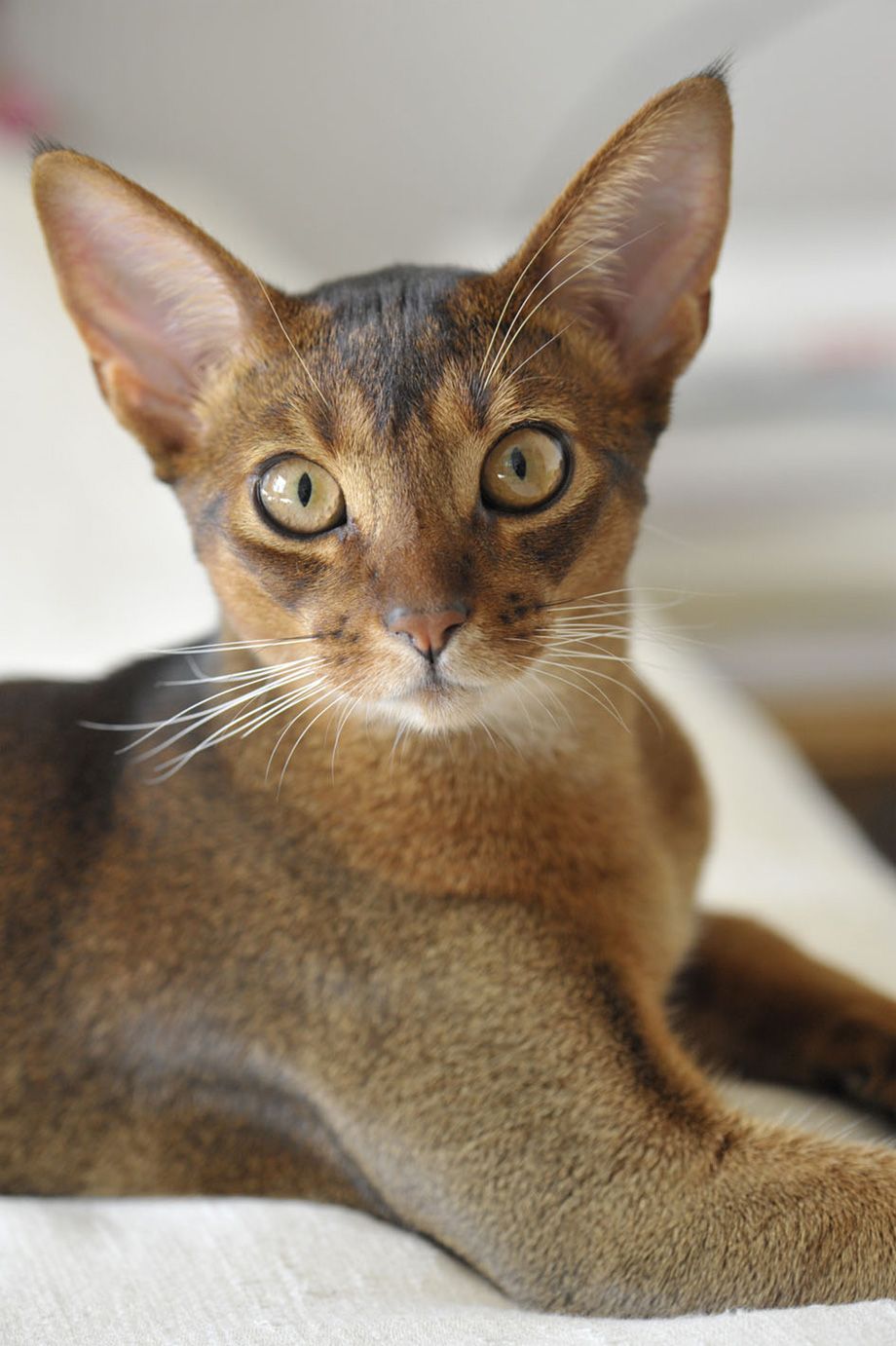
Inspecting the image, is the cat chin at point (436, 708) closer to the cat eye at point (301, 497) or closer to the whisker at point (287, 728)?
the whisker at point (287, 728)

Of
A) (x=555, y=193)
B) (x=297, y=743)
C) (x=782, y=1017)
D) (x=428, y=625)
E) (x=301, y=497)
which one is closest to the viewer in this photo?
(x=428, y=625)

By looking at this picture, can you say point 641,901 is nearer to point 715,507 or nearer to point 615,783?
point 615,783

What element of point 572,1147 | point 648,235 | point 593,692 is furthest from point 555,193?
point 572,1147

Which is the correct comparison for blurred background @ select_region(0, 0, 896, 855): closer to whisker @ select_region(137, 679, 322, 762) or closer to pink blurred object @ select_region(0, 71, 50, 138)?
pink blurred object @ select_region(0, 71, 50, 138)

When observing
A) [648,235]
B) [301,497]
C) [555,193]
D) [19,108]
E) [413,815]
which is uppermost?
[19,108]

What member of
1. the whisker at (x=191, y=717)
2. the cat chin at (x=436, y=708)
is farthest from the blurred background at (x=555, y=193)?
the cat chin at (x=436, y=708)

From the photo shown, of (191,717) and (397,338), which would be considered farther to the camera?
(191,717)

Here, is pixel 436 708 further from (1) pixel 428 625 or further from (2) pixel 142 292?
(2) pixel 142 292

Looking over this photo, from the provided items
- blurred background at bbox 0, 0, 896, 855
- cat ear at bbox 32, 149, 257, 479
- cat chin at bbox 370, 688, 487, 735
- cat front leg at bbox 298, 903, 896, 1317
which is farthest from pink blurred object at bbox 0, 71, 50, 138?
cat front leg at bbox 298, 903, 896, 1317
